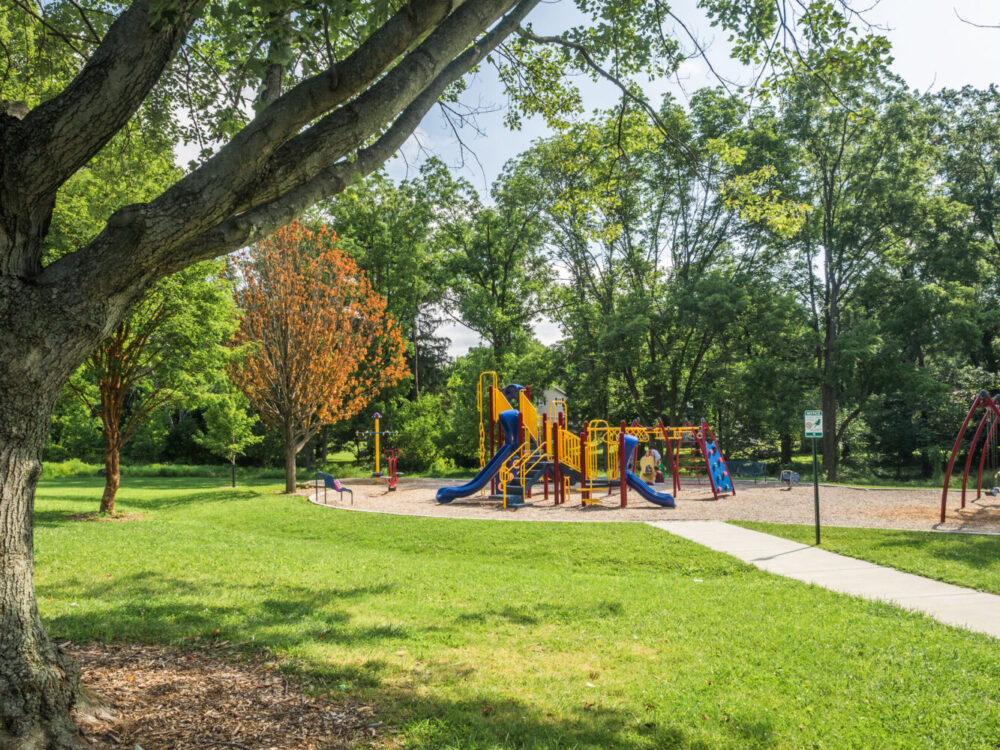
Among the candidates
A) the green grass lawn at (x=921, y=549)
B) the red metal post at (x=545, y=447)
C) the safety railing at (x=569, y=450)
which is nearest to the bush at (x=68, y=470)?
the red metal post at (x=545, y=447)

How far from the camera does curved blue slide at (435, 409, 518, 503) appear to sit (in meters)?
16.1

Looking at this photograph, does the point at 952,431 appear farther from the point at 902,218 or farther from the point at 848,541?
the point at 848,541

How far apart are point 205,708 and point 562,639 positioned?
2657mm

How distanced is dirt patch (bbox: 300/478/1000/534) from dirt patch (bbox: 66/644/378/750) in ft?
29.1

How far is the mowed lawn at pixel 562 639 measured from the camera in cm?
346

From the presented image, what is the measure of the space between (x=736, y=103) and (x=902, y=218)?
25090 millimetres

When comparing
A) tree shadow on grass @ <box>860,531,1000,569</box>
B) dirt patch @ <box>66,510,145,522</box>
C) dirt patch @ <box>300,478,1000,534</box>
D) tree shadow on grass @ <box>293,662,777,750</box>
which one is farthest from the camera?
dirt patch @ <box>66,510,145,522</box>

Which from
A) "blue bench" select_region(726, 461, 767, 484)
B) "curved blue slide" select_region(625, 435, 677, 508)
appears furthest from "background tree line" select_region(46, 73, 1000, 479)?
"curved blue slide" select_region(625, 435, 677, 508)

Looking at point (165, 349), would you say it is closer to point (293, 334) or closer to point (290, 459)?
point (293, 334)

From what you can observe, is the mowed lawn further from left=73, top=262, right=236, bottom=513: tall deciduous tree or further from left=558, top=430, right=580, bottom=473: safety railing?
left=558, top=430, right=580, bottom=473: safety railing

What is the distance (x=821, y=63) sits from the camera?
5391 mm

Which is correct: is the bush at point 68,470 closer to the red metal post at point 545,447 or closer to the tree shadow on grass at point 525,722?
the red metal post at point 545,447

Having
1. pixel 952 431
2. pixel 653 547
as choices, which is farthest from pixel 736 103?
pixel 952 431

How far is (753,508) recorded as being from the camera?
45.3 feet
